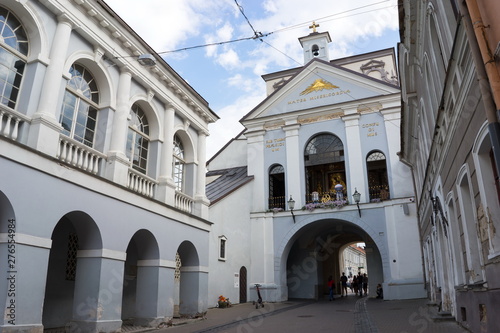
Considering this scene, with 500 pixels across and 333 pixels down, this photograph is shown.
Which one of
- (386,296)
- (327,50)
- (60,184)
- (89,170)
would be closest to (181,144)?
(89,170)

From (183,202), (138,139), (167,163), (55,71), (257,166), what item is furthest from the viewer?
(257,166)

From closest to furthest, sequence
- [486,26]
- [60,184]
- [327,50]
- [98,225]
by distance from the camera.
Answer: [486,26], [60,184], [98,225], [327,50]

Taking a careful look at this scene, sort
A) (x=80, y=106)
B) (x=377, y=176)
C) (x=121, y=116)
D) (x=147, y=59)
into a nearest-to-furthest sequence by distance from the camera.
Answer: (x=80, y=106)
(x=121, y=116)
(x=147, y=59)
(x=377, y=176)

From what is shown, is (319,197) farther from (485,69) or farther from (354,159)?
(485,69)

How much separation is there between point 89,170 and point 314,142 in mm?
16504

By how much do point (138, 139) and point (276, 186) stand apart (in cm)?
1451

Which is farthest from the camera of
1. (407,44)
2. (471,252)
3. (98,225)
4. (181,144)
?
(181,144)

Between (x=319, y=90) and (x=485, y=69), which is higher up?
(x=319, y=90)

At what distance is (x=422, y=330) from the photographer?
891 centimetres

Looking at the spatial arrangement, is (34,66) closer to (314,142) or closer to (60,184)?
(60,184)

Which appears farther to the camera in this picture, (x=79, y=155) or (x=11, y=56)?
(x=79, y=155)

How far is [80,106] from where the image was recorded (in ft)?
33.9

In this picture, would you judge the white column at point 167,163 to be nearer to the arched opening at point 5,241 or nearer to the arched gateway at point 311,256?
the arched opening at point 5,241

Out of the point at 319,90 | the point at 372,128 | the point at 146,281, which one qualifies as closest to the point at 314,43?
the point at 319,90
